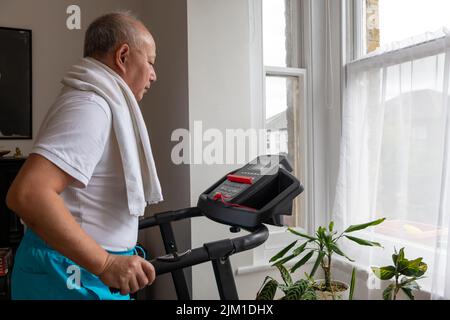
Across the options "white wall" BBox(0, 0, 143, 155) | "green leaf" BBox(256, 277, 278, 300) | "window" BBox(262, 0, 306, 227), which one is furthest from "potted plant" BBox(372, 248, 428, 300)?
"white wall" BBox(0, 0, 143, 155)

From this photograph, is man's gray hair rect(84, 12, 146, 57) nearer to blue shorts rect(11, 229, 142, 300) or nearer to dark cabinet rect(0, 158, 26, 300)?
blue shorts rect(11, 229, 142, 300)

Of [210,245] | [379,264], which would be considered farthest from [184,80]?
[379,264]

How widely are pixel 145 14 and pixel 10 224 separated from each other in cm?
159

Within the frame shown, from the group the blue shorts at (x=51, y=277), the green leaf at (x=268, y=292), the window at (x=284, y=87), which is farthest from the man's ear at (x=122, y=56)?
the window at (x=284, y=87)

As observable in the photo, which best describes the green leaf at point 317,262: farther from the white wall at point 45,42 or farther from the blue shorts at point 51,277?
the white wall at point 45,42

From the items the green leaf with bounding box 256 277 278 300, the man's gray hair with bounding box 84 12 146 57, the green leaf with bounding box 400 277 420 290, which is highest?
the man's gray hair with bounding box 84 12 146 57

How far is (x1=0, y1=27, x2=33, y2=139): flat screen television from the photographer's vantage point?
89.1 inches

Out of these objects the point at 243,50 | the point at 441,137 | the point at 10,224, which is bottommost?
the point at 10,224

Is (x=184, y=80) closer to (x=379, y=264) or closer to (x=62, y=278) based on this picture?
(x=62, y=278)

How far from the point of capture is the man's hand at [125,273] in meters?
0.93

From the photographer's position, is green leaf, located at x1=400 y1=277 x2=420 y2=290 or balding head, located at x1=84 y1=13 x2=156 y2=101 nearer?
balding head, located at x1=84 y1=13 x2=156 y2=101

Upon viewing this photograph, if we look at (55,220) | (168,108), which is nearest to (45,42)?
(168,108)

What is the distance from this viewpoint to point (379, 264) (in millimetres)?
2025

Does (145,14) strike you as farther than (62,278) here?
Yes
